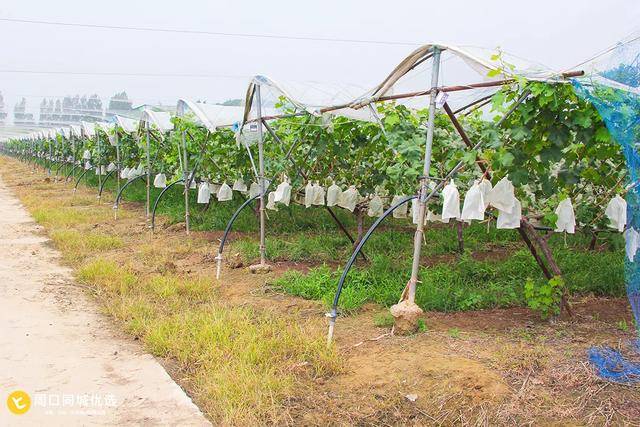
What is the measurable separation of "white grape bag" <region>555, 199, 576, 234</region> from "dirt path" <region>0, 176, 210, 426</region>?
2.94 m

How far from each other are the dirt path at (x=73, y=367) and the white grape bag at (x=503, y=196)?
7.94 feet

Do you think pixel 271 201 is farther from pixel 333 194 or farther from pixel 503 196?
pixel 503 196

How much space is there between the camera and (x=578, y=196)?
17.4ft

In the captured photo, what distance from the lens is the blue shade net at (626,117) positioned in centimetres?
293

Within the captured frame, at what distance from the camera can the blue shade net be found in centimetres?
293

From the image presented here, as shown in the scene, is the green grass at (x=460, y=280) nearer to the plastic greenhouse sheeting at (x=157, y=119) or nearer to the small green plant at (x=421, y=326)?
the small green plant at (x=421, y=326)

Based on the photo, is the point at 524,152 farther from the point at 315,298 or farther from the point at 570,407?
the point at 315,298

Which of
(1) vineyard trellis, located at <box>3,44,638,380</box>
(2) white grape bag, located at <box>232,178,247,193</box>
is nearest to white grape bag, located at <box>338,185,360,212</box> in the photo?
(1) vineyard trellis, located at <box>3,44,638,380</box>

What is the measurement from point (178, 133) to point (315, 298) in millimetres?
5313

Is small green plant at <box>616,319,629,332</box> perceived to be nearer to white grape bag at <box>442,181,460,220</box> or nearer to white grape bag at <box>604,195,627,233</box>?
white grape bag at <box>604,195,627,233</box>

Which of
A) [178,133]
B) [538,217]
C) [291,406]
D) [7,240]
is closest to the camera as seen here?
[291,406]

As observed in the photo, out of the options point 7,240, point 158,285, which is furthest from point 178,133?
point 158,285

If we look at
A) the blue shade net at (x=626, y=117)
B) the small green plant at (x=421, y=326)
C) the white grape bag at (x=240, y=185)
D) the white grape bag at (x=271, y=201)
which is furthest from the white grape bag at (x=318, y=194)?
the blue shade net at (x=626, y=117)

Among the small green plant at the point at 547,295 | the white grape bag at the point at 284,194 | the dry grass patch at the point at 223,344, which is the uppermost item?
the white grape bag at the point at 284,194
